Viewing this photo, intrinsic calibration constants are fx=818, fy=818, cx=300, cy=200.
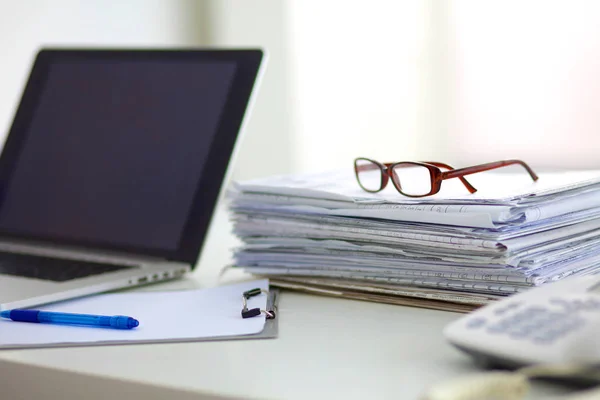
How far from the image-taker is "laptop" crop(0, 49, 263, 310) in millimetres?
956

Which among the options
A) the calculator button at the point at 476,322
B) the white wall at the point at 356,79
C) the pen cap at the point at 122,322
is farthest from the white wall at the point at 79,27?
the calculator button at the point at 476,322

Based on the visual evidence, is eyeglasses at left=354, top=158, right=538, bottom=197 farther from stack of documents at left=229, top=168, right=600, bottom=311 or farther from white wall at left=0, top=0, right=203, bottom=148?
white wall at left=0, top=0, right=203, bottom=148

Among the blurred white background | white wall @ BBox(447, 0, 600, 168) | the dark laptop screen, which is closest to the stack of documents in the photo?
the dark laptop screen

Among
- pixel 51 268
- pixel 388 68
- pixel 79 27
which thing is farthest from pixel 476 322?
pixel 388 68

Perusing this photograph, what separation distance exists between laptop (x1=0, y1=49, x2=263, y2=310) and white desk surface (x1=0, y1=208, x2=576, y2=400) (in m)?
0.21

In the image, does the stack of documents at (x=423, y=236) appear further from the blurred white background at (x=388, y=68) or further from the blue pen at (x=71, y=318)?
the blurred white background at (x=388, y=68)

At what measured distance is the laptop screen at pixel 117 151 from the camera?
99 cm

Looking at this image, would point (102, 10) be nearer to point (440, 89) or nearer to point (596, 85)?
point (440, 89)

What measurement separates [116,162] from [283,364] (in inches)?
20.7

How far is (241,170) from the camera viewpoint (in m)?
2.37

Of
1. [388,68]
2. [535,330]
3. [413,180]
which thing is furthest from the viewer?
[388,68]

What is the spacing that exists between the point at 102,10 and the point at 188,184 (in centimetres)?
115

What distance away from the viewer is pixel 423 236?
2.44ft

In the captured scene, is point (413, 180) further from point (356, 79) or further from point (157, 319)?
point (356, 79)
